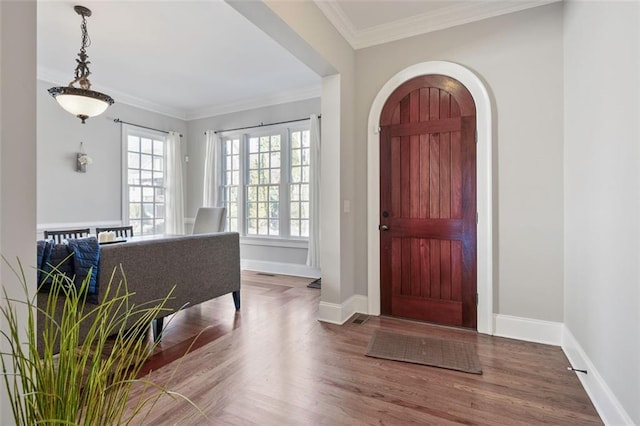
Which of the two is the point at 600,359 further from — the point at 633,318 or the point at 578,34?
the point at 578,34

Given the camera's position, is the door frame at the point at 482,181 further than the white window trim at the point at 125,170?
No

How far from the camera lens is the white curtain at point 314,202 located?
4.66 meters

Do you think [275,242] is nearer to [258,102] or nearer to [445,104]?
[258,102]

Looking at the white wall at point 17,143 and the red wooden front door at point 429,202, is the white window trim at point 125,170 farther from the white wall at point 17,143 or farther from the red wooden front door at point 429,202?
the white wall at point 17,143

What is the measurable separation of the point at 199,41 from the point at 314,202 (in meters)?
2.38

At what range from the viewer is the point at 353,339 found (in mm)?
2637

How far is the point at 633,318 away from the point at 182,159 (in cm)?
602

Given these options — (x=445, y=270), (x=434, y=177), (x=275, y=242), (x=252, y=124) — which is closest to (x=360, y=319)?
(x=445, y=270)

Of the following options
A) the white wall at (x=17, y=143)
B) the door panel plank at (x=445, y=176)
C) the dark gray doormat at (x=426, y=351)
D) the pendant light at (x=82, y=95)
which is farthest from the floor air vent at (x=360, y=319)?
the pendant light at (x=82, y=95)

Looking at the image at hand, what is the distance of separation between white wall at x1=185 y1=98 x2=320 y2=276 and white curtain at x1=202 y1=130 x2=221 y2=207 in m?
0.24

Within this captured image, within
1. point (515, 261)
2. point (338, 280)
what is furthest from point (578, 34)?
point (338, 280)

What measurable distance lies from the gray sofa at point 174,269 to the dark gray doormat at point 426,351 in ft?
4.86

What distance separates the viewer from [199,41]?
3.38 metres

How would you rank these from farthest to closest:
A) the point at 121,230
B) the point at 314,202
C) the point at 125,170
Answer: the point at 125,170 → the point at 314,202 → the point at 121,230
